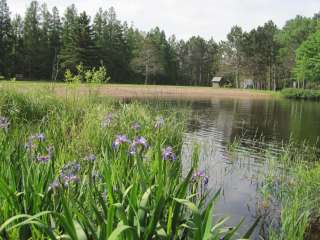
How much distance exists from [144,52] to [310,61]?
90.6 ft

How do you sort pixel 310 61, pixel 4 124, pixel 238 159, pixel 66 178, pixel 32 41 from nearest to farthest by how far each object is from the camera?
pixel 66 178, pixel 4 124, pixel 238 159, pixel 310 61, pixel 32 41

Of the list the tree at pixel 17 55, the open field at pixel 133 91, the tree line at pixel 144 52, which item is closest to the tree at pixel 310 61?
the tree line at pixel 144 52

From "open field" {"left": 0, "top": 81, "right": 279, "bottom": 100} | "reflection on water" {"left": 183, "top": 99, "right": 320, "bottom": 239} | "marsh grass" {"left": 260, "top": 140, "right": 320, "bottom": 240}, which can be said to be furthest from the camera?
"open field" {"left": 0, "top": 81, "right": 279, "bottom": 100}

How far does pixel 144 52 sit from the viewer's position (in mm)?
65375

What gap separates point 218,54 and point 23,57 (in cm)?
4190

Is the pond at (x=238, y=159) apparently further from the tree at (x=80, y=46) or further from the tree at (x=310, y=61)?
the tree at (x=80, y=46)

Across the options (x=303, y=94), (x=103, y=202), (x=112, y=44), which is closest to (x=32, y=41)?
(x=112, y=44)

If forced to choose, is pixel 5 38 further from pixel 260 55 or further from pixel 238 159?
pixel 238 159

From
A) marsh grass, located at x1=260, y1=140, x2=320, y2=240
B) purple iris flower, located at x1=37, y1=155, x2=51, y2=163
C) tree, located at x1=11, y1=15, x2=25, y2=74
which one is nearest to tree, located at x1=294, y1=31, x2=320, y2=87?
tree, located at x1=11, y1=15, x2=25, y2=74

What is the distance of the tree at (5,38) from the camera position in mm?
49750

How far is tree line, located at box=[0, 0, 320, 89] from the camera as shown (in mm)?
53750

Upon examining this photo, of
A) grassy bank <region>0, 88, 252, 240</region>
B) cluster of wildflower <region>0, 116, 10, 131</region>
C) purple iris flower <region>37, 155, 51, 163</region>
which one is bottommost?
grassy bank <region>0, 88, 252, 240</region>

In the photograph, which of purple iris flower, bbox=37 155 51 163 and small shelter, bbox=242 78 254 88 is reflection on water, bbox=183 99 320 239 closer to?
purple iris flower, bbox=37 155 51 163

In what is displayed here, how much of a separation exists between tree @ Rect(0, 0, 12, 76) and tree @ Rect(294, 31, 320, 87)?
41054 mm
